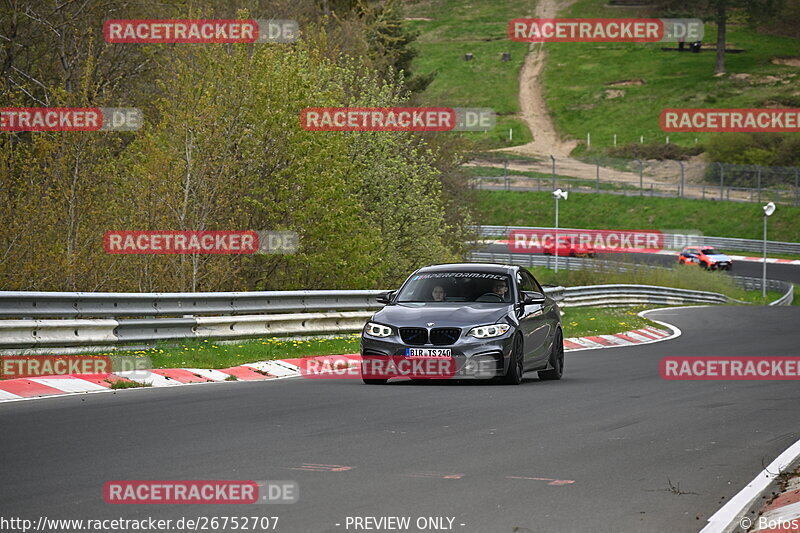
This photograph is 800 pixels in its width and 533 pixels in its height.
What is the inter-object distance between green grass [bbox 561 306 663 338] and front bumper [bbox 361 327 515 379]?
12498mm

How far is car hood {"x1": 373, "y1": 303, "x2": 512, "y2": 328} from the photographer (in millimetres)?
15227

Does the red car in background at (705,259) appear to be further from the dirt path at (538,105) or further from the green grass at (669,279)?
the dirt path at (538,105)

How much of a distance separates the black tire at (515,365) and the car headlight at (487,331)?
282mm

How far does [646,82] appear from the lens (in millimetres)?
132250

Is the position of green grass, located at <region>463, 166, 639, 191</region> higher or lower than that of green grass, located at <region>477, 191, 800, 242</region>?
higher

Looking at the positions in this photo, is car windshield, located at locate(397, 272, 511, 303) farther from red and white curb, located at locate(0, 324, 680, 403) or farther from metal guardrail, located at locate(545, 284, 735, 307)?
metal guardrail, located at locate(545, 284, 735, 307)

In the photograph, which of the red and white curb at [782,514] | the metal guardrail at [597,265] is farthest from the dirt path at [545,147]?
the red and white curb at [782,514]

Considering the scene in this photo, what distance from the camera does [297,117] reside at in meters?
28.8

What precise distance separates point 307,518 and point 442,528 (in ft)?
2.61

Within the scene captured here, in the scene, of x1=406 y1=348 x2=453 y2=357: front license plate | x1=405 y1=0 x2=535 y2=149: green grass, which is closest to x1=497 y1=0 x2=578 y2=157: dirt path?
x1=405 y1=0 x2=535 y2=149: green grass

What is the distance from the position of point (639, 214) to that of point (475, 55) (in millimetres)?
69693

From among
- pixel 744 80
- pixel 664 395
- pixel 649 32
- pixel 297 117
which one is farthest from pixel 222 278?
pixel 649 32

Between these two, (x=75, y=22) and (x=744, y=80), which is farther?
(x=744, y=80)

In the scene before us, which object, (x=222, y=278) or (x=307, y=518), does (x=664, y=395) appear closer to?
(x=307, y=518)
